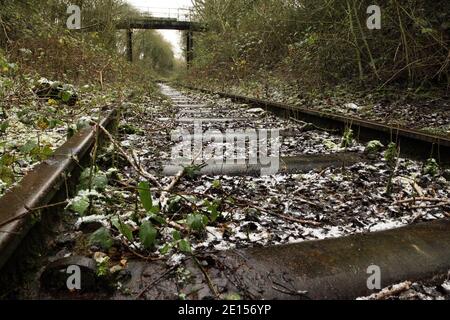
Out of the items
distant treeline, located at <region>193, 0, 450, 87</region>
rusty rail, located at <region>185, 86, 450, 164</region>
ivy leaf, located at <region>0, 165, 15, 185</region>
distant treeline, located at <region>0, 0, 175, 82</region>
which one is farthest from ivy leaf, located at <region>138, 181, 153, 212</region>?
distant treeline, located at <region>193, 0, 450, 87</region>

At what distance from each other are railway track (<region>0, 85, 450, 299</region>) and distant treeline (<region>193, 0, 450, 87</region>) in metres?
2.81

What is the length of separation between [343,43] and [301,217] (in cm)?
696

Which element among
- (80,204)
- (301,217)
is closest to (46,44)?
(80,204)

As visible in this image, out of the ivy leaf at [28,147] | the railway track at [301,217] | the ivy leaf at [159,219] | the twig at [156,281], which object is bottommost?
the twig at [156,281]

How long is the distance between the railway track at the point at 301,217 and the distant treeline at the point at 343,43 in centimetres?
281

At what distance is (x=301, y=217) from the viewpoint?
82.9 inches

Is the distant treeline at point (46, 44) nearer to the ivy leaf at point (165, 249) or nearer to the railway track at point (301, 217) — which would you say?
the railway track at point (301, 217)

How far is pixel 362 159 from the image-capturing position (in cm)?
336

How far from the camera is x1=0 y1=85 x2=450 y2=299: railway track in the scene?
1.47 m

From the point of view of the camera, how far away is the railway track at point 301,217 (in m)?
1.47

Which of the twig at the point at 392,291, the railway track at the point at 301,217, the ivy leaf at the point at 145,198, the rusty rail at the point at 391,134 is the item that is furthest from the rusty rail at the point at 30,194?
the rusty rail at the point at 391,134

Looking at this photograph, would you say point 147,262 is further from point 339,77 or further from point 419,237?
point 339,77
